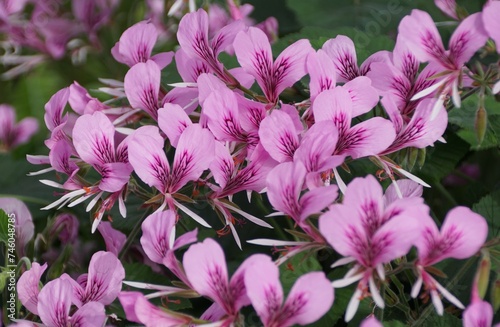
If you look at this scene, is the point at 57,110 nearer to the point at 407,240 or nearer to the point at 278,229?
the point at 278,229

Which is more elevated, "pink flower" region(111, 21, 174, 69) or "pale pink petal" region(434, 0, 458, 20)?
"pink flower" region(111, 21, 174, 69)

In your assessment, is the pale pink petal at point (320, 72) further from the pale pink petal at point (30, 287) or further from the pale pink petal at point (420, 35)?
the pale pink petal at point (30, 287)

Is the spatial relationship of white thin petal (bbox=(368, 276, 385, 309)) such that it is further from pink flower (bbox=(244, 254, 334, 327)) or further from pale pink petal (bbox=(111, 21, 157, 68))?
pale pink petal (bbox=(111, 21, 157, 68))

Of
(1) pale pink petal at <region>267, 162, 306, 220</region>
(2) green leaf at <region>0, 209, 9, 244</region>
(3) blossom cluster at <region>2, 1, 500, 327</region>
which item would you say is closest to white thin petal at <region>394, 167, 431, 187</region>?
(3) blossom cluster at <region>2, 1, 500, 327</region>

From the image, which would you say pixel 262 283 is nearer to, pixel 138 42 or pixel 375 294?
pixel 375 294

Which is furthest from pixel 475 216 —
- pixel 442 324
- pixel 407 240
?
pixel 442 324

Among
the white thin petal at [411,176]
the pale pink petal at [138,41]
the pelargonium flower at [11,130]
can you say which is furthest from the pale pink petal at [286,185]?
the pelargonium flower at [11,130]

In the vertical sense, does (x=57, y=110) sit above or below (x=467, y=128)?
above
